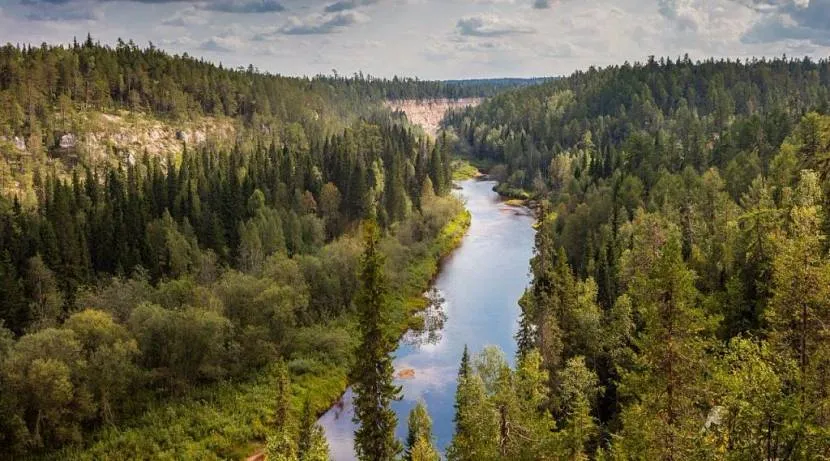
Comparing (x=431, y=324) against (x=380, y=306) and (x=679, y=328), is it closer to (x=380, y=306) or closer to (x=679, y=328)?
(x=380, y=306)

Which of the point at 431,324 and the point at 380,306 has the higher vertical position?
the point at 380,306

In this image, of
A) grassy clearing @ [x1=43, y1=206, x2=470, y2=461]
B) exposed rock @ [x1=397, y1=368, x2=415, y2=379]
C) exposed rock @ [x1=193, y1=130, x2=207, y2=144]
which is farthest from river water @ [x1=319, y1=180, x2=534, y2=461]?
exposed rock @ [x1=193, y1=130, x2=207, y2=144]

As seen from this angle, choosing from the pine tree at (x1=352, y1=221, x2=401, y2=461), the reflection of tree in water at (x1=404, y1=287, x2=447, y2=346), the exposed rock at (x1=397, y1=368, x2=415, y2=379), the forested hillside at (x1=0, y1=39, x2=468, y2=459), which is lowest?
the exposed rock at (x1=397, y1=368, x2=415, y2=379)

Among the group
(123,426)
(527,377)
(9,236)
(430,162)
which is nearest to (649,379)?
(527,377)

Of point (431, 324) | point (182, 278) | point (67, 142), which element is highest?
point (67, 142)

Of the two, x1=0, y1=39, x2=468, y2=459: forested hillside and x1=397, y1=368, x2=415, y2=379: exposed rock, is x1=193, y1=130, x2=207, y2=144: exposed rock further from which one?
x1=397, y1=368, x2=415, y2=379: exposed rock

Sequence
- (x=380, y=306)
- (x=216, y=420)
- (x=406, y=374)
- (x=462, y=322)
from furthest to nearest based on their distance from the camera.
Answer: (x=462, y=322)
(x=406, y=374)
(x=216, y=420)
(x=380, y=306)

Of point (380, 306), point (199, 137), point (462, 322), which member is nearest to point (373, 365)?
point (380, 306)

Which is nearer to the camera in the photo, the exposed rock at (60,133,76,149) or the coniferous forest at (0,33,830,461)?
the coniferous forest at (0,33,830,461)
